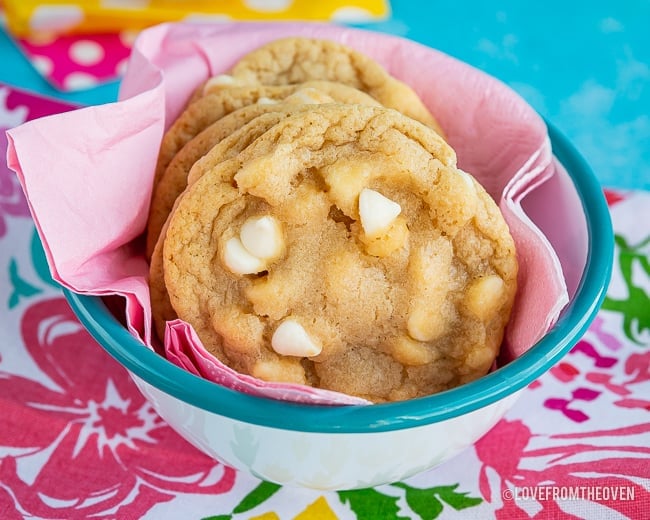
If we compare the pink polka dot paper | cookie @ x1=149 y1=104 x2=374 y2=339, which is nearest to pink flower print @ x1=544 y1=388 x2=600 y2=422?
cookie @ x1=149 y1=104 x2=374 y2=339

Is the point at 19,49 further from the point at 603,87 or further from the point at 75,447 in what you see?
the point at 603,87

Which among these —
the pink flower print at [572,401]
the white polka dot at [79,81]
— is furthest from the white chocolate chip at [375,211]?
the white polka dot at [79,81]

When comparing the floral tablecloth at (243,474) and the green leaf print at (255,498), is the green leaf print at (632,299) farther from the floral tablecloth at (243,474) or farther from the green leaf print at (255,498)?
the green leaf print at (255,498)

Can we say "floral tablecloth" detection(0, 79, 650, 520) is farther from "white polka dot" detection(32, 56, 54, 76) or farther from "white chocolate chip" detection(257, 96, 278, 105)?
"white polka dot" detection(32, 56, 54, 76)

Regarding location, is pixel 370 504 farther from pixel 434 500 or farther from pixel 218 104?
pixel 218 104

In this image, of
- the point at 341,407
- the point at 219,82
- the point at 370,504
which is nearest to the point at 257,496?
the point at 370,504

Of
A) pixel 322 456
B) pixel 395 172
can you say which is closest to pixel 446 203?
pixel 395 172
